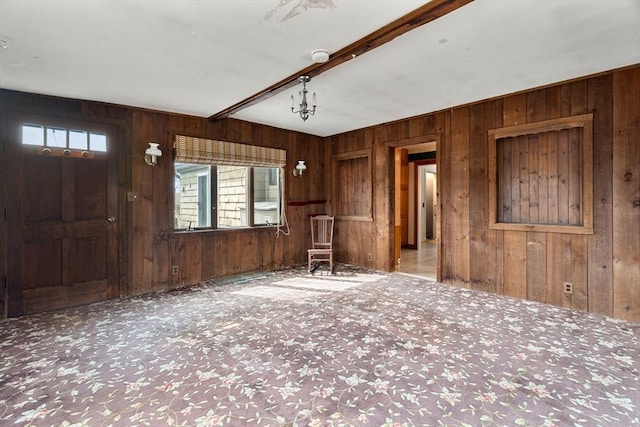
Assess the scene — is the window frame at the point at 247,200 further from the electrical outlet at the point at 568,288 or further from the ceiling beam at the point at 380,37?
the electrical outlet at the point at 568,288

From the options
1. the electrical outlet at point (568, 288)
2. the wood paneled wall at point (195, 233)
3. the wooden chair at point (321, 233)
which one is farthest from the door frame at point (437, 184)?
the wood paneled wall at point (195, 233)

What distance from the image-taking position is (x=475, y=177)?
13.5 ft

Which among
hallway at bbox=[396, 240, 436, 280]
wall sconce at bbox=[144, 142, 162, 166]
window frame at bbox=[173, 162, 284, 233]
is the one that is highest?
wall sconce at bbox=[144, 142, 162, 166]

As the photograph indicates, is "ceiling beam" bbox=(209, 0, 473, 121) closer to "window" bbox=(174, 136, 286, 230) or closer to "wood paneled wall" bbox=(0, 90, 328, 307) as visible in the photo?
"window" bbox=(174, 136, 286, 230)

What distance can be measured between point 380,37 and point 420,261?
481cm

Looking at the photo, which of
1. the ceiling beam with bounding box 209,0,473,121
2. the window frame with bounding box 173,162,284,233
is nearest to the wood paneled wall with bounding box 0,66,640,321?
the window frame with bounding box 173,162,284,233

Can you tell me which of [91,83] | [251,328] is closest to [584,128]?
[251,328]

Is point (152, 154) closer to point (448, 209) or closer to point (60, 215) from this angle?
point (60, 215)

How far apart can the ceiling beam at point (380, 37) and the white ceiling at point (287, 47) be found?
55 millimetres

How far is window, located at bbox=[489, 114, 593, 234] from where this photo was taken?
10.9ft

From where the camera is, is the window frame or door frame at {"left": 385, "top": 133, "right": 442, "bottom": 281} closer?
door frame at {"left": 385, "top": 133, "right": 442, "bottom": 281}

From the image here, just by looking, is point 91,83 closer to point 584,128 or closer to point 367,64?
point 367,64

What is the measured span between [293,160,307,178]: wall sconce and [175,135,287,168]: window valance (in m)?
0.25

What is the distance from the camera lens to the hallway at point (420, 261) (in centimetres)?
528
